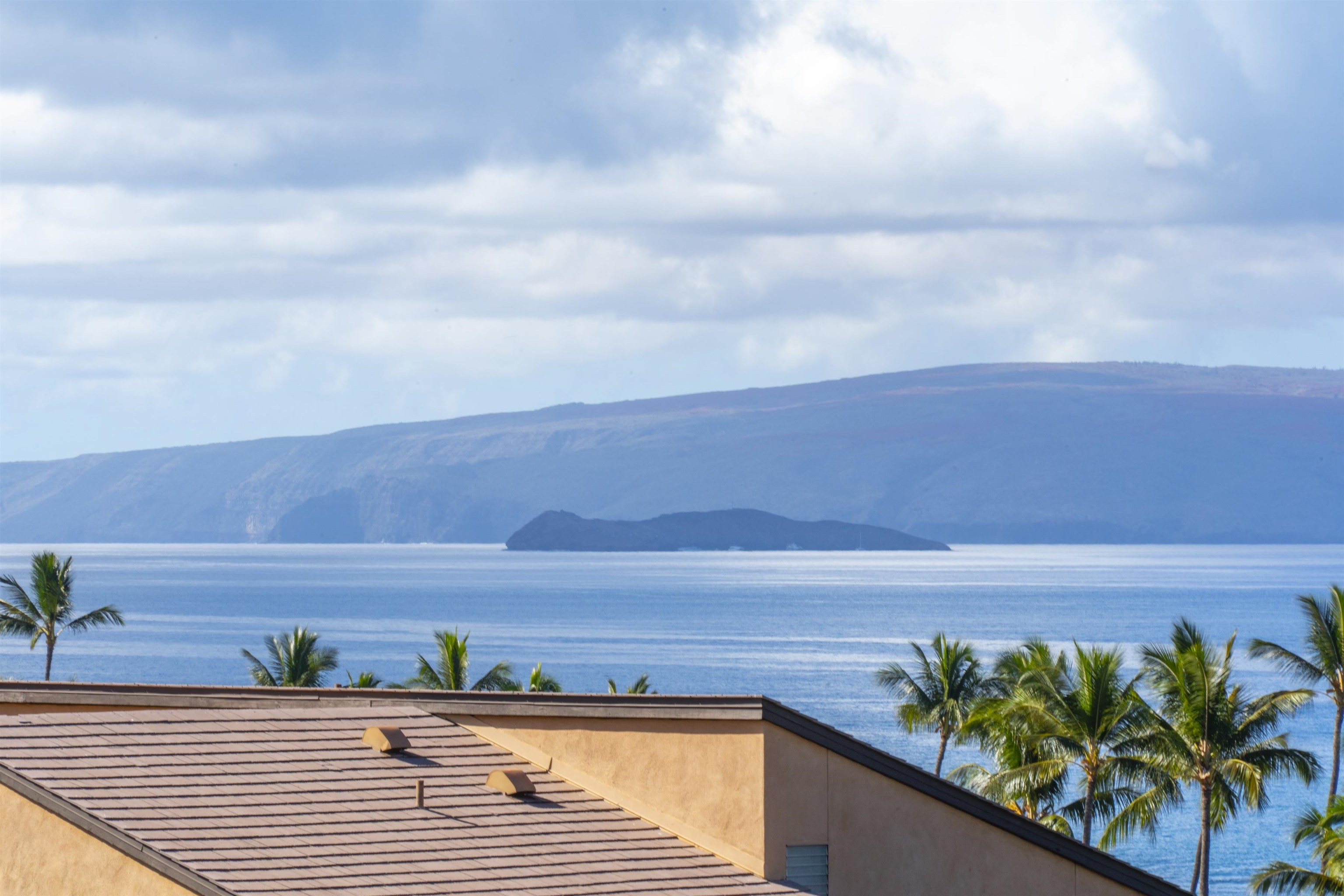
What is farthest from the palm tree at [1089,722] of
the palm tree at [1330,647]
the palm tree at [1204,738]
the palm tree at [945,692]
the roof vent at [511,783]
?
the roof vent at [511,783]

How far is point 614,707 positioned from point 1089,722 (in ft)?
97.6

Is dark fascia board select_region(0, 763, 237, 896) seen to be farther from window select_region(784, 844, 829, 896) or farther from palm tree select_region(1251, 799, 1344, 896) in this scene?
palm tree select_region(1251, 799, 1344, 896)

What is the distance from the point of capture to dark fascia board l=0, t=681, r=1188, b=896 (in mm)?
17688

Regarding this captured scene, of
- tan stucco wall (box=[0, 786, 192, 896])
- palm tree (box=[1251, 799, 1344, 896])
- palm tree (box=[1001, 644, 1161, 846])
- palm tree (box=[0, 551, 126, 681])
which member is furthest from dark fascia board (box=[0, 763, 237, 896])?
palm tree (box=[0, 551, 126, 681])

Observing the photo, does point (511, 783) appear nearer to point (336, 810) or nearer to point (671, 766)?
point (671, 766)

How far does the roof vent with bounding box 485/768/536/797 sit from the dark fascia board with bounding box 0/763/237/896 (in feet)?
15.6

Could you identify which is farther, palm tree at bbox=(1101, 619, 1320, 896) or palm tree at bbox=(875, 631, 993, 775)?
palm tree at bbox=(875, 631, 993, 775)

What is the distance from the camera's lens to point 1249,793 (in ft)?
148

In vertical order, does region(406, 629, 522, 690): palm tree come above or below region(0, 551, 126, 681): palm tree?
below

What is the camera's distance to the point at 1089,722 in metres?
45.1

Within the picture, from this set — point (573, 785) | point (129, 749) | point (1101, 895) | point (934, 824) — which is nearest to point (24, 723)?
point (129, 749)

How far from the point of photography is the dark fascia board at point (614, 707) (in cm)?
1769

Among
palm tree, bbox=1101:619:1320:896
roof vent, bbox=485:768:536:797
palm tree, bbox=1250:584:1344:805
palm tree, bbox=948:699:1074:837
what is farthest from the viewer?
palm tree, bbox=1250:584:1344:805

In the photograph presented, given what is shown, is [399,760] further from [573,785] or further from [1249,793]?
[1249,793]
